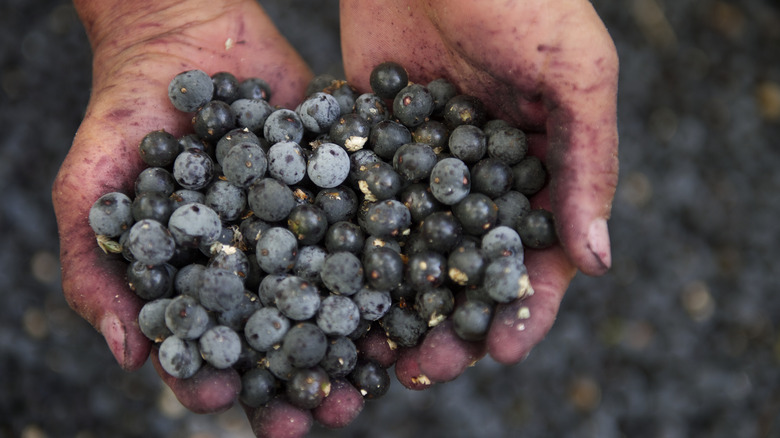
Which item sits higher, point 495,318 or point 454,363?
point 495,318

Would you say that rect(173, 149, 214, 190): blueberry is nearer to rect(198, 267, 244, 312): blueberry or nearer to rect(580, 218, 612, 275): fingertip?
rect(198, 267, 244, 312): blueberry

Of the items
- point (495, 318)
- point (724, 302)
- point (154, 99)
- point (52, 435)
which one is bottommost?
point (52, 435)

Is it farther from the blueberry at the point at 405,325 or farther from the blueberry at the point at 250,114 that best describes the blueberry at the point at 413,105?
the blueberry at the point at 405,325

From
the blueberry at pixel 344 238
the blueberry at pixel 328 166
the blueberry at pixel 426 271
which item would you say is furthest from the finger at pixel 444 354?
the blueberry at pixel 328 166

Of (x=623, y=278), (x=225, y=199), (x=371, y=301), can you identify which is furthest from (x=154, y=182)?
(x=623, y=278)

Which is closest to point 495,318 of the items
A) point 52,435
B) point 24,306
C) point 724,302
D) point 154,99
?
point 154,99

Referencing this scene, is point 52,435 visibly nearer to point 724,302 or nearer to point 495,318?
point 495,318

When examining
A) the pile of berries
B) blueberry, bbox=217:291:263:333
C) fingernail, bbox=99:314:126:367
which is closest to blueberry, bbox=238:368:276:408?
the pile of berries
